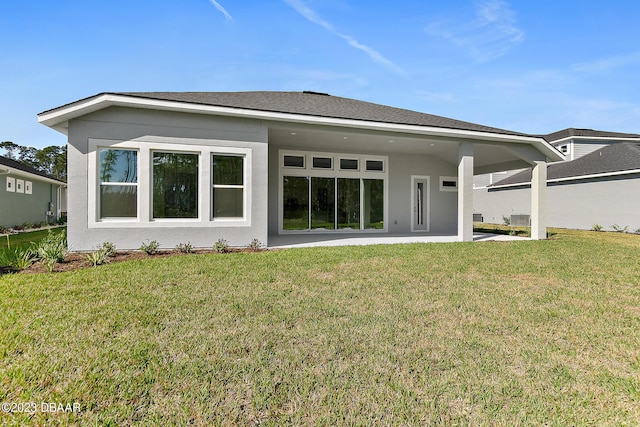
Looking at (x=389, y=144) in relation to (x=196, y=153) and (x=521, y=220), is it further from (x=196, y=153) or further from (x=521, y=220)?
(x=521, y=220)

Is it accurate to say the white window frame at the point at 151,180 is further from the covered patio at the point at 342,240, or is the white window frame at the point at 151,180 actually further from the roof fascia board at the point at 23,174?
the roof fascia board at the point at 23,174

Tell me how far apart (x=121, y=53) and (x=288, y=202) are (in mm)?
7302

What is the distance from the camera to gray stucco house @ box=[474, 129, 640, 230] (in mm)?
14180

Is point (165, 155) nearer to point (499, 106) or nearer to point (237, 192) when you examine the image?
point (237, 192)

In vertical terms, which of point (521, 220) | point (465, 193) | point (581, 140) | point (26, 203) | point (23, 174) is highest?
point (581, 140)

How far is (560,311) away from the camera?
3.69 metres

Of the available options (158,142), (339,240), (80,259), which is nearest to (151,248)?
(80,259)

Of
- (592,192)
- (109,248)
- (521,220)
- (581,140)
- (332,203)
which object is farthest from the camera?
(581,140)

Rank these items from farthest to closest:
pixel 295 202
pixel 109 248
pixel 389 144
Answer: pixel 295 202 < pixel 389 144 < pixel 109 248

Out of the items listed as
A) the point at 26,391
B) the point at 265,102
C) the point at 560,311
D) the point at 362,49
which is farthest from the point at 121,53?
the point at 560,311

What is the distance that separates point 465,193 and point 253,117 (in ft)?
22.3

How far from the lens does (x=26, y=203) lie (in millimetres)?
15797

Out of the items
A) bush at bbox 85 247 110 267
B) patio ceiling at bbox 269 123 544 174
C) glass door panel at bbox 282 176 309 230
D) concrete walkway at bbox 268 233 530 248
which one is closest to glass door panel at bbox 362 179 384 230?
patio ceiling at bbox 269 123 544 174

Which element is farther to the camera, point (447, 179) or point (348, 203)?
point (447, 179)
